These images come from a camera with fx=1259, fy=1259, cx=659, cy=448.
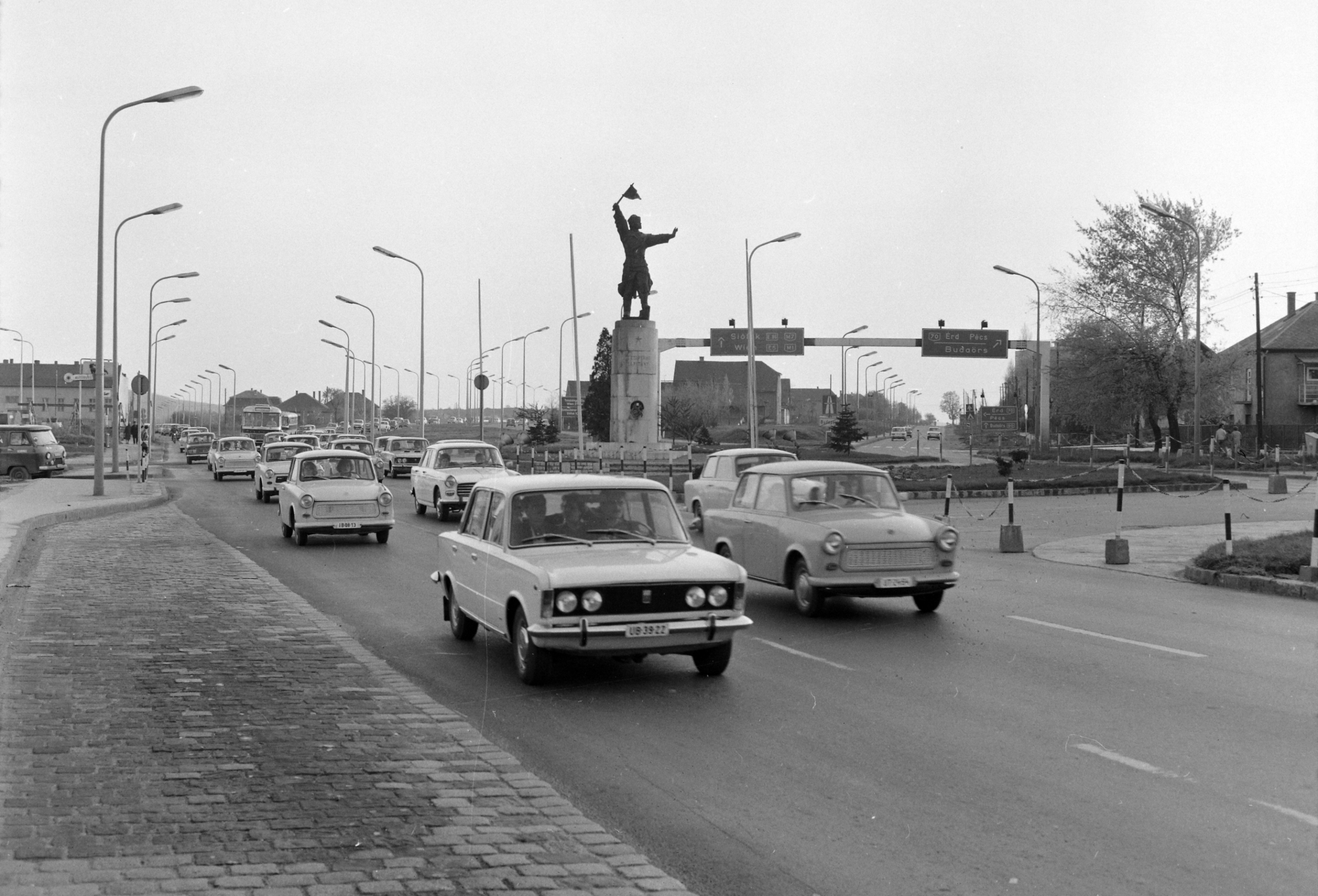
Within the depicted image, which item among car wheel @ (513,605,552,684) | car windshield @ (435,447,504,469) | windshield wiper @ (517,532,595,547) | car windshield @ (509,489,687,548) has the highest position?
car windshield @ (435,447,504,469)

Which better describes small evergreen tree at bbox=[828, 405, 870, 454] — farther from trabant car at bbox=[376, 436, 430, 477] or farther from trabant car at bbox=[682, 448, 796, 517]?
trabant car at bbox=[682, 448, 796, 517]

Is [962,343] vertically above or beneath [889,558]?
above

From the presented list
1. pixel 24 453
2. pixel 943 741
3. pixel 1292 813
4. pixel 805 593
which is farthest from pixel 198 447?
pixel 1292 813

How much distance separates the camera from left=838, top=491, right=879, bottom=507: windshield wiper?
13020mm

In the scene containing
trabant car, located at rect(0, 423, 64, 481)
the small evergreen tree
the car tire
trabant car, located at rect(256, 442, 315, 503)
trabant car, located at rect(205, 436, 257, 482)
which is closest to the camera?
the car tire

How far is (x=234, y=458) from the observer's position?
144ft

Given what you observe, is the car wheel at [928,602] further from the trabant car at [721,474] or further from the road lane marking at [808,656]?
the trabant car at [721,474]

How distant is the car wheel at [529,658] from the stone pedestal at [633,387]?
3563cm

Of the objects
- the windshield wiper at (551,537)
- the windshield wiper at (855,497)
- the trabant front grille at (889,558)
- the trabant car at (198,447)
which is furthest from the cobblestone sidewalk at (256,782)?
the trabant car at (198,447)

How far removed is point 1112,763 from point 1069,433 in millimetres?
89373

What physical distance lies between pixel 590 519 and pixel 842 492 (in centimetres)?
434

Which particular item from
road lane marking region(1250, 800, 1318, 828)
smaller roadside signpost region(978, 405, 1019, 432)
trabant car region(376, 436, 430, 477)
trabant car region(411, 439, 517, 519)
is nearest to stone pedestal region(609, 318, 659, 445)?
trabant car region(376, 436, 430, 477)

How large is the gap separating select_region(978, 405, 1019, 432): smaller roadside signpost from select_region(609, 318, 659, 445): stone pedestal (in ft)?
37.9

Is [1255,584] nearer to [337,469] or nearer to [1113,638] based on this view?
[1113,638]
